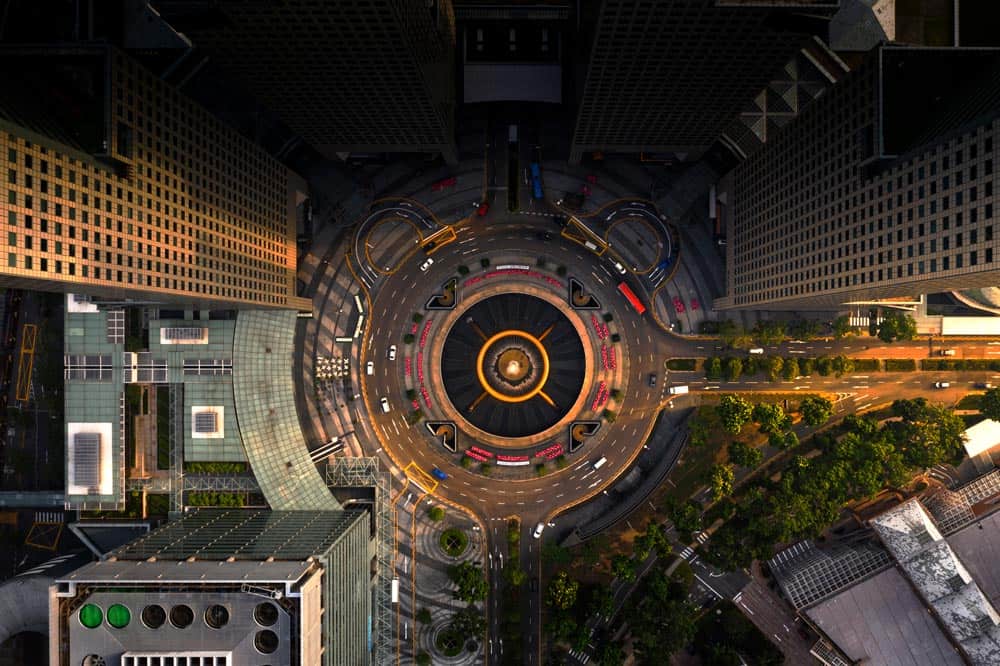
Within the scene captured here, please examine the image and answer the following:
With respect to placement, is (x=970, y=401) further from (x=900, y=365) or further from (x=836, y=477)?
(x=836, y=477)

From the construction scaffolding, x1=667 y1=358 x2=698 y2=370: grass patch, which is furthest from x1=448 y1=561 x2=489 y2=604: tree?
x1=667 y1=358 x2=698 y2=370: grass patch

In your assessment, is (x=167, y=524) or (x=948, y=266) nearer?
(x=948, y=266)

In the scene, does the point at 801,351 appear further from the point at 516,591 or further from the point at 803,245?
the point at 516,591

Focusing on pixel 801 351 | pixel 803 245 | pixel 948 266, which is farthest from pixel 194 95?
pixel 801 351

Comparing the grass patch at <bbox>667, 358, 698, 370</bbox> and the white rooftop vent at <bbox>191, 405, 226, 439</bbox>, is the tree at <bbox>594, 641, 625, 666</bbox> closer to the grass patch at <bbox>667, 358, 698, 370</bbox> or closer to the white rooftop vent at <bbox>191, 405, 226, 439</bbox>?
the grass patch at <bbox>667, 358, 698, 370</bbox>

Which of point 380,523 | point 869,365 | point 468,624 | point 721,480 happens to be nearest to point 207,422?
point 380,523
